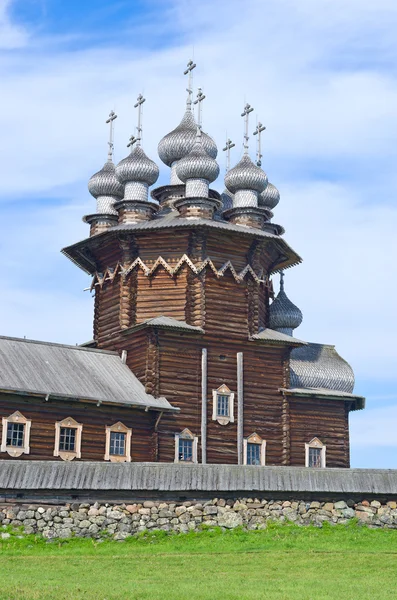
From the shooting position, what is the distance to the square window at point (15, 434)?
1099 inches

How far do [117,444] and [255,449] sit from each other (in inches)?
199

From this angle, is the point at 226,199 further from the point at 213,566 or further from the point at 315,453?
the point at 213,566

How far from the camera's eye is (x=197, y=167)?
33.7 meters

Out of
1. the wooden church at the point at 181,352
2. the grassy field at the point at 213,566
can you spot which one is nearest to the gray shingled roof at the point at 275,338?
the wooden church at the point at 181,352

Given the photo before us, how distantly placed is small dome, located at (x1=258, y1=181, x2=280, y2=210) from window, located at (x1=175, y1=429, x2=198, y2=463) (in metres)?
11.0

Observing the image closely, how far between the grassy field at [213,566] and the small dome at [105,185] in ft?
58.9

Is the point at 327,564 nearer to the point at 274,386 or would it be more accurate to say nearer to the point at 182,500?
the point at 182,500

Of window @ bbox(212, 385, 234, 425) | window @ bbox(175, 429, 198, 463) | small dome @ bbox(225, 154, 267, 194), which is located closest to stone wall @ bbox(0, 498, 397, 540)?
window @ bbox(175, 429, 198, 463)

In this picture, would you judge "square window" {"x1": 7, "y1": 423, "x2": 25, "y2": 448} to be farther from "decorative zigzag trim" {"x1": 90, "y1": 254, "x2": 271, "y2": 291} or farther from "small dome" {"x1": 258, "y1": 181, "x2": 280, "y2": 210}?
"small dome" {"x1": 258, "y1": 181, "x2": 280, "y2": 210}

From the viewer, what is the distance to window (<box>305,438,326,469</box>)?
3409 centimetres

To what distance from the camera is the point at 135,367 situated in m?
32.1

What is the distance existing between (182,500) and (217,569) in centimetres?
471

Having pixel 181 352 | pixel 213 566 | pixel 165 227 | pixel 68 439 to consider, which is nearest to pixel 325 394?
pixel 181 352

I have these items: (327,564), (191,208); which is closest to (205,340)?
(191,208)
